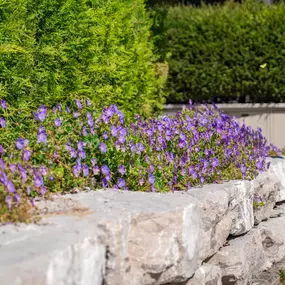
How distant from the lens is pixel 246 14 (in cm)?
1315

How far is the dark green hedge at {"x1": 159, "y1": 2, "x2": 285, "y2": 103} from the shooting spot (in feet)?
42.4

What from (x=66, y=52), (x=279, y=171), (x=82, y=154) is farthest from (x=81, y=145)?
(x=279, y=171)

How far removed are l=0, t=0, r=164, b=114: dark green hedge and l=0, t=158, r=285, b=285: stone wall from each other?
1.34 meters

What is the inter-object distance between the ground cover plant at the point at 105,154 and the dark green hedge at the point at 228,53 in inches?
257

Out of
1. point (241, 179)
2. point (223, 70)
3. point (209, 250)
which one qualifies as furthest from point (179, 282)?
point (223, 70)

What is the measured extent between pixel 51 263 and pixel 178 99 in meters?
10.7

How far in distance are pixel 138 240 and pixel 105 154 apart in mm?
1071

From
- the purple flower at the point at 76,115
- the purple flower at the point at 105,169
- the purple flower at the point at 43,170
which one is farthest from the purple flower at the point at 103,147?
the purple flower at the point at 43,170

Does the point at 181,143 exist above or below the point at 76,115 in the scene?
below

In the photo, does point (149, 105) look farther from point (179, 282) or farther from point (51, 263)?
point (51, 263)

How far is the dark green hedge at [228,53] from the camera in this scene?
12930 millimetres

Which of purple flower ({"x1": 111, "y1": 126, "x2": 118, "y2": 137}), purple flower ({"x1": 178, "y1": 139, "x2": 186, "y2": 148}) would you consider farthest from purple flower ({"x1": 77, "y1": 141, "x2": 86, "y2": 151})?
purple flower ({"x1": 178, "y1": 139, "x2": 186, "y2": 148})

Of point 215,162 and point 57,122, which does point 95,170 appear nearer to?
point 57,122

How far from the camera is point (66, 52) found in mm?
5906
